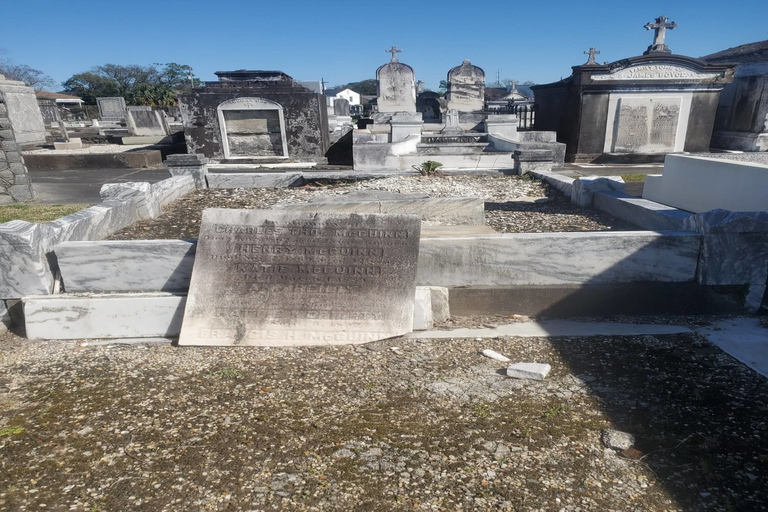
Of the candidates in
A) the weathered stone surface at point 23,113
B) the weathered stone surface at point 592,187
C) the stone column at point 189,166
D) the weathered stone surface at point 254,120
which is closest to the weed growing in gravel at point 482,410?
the weathered stone surface at point 592,187

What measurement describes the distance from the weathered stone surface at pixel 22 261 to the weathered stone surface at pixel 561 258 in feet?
9.69

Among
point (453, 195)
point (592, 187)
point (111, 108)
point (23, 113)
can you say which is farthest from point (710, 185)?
point (111, 108)

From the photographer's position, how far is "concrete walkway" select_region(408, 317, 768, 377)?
345cm

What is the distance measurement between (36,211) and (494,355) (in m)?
8.00

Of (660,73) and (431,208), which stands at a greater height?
(660,73)

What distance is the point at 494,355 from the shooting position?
3307 mm

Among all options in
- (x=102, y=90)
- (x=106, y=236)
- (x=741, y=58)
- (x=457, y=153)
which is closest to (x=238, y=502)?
(x=106, y=236)

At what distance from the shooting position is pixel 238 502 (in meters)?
2.06

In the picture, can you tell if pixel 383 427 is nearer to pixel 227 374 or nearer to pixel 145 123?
pixel 227 374

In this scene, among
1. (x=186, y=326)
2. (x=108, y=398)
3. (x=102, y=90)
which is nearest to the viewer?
(x=108, y=398)

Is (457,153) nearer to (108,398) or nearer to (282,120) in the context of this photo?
(282,120)

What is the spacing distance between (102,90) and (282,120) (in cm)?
5361

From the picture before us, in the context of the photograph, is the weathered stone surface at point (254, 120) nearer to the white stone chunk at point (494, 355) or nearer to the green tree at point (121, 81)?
the white stone chunk at point (494, 355)

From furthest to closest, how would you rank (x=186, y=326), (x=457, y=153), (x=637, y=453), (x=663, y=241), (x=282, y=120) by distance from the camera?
(x=282, y=120), (x=457, y=153), (x=663, y=241), (x=186, y=326), (x=637, y=453)
